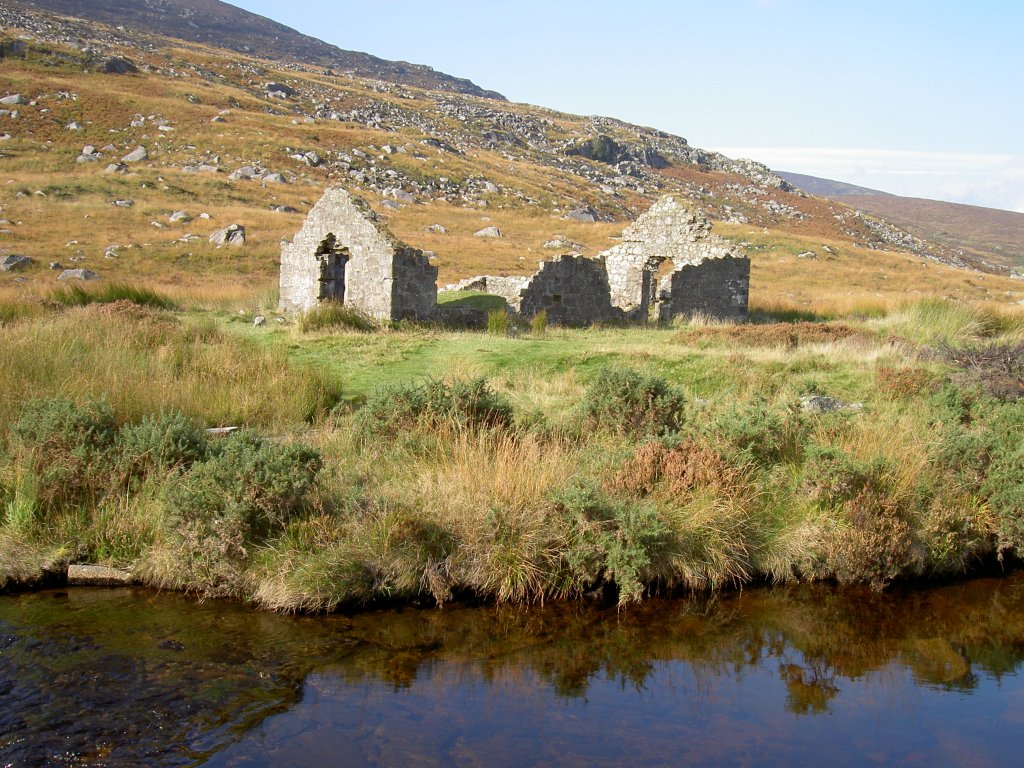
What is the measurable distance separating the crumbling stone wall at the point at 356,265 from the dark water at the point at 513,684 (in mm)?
10626

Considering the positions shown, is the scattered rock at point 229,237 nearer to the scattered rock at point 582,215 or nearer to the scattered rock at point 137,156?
the scattered rock at point 137,156

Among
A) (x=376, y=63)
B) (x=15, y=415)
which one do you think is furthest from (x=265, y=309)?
(x=376, y=63)

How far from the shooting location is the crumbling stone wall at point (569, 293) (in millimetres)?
19531

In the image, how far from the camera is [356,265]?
57.7 ft

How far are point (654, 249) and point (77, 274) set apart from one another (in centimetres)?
1544

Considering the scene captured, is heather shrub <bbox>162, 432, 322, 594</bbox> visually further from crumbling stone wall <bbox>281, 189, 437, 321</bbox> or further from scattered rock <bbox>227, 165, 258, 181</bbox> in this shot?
scattered rock <bbox>227, 165, 258, 181</bbox>

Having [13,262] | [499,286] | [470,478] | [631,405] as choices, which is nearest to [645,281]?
[499,286]

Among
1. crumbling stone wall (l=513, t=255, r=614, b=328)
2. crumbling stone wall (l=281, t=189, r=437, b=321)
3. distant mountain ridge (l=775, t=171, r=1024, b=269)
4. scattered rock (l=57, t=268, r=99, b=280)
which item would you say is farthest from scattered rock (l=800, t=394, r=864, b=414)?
distant mountain ridge (l=775, t=171, r=1024, b=269)

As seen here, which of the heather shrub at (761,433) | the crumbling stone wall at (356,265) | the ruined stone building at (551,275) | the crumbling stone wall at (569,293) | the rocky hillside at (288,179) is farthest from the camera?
the rocky hillside at (288,179)

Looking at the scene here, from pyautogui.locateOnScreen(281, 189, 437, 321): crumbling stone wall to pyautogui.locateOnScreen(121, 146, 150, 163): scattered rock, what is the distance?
33.5m

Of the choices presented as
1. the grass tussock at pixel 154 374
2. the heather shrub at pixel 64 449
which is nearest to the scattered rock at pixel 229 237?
the grass tussock at pixel 154 374

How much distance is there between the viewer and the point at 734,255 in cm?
2259

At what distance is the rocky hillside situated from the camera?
32781 millimetres

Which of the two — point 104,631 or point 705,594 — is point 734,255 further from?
point 104,631
